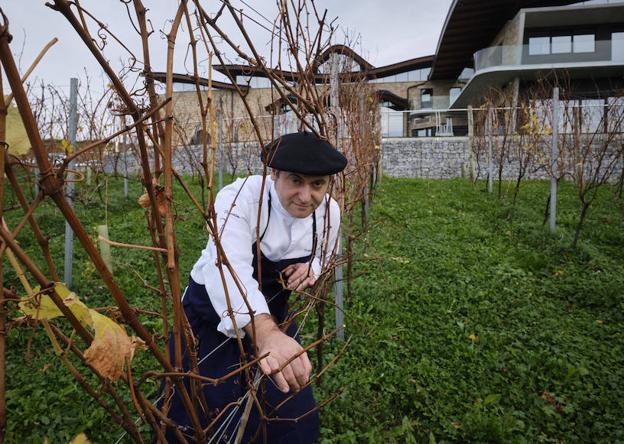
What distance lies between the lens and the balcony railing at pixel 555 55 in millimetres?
17062

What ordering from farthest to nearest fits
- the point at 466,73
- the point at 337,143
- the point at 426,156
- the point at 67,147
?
the point at 466,73 → the point at 426,156 → the point at 67,147 → the point at 337,143

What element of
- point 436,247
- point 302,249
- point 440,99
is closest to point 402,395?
point 302,249

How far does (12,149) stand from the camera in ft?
1.75

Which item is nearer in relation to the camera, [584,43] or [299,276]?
[299,276]

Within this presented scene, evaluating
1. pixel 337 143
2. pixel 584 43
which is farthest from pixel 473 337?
pixel 584 43

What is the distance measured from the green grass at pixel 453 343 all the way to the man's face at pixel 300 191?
37cm

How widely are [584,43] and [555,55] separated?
1.97 m

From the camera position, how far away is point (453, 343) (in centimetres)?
342

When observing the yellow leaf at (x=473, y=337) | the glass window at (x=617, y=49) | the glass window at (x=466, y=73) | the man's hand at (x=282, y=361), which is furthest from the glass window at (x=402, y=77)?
the man's hand at (x=282, y=361)

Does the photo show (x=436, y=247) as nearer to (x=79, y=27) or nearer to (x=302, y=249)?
(x=302, y=249)

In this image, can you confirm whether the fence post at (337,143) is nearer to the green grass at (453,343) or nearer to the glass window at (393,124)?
the green grass at (453,343)

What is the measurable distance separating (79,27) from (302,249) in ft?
4.51

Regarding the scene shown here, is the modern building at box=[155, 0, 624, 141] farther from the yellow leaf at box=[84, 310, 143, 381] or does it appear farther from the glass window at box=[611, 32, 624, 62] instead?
the yellow leaf at box=[84, 310, 143, 381]

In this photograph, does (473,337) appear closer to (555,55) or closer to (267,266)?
(267,266)
